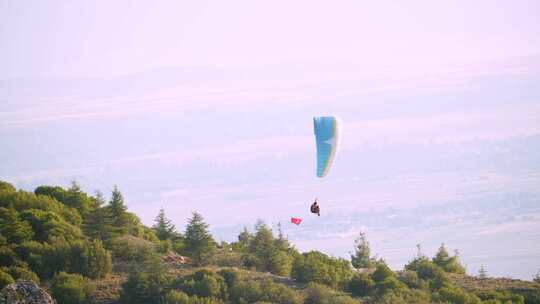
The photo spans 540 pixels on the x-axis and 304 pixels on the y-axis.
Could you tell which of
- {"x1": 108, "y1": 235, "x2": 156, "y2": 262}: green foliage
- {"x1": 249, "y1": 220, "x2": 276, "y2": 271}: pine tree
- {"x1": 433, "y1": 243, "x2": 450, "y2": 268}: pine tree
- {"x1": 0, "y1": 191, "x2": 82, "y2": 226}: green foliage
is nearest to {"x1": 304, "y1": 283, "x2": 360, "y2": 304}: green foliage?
{"x1": 249, "y1": 220, "x2": 276, "y2": 271}: pine tree

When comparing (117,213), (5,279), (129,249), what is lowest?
(5,279)

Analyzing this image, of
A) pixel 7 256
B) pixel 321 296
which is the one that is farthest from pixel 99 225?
pixel 321 296

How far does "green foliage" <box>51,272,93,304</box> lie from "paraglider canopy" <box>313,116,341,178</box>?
1374 centimetres

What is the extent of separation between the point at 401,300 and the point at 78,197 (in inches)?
960

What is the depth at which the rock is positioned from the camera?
161 ft

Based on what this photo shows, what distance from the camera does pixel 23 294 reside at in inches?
1949

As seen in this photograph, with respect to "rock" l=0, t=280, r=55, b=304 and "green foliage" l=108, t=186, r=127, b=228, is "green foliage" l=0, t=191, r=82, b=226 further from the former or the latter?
"rock" l=0, t=280, r=55, b=304

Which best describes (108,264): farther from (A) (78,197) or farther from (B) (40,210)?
(A) (78,197)

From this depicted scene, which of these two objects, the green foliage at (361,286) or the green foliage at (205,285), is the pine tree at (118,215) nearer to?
the green foliage at (205,285)

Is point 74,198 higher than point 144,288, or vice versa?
point 74,198

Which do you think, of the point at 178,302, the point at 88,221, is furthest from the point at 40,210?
the point at 178,302

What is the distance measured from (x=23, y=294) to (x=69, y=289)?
15.7ft

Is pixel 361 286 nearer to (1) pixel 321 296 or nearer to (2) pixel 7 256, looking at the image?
(1) pixel 321 296

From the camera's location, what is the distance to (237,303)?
55406mm
